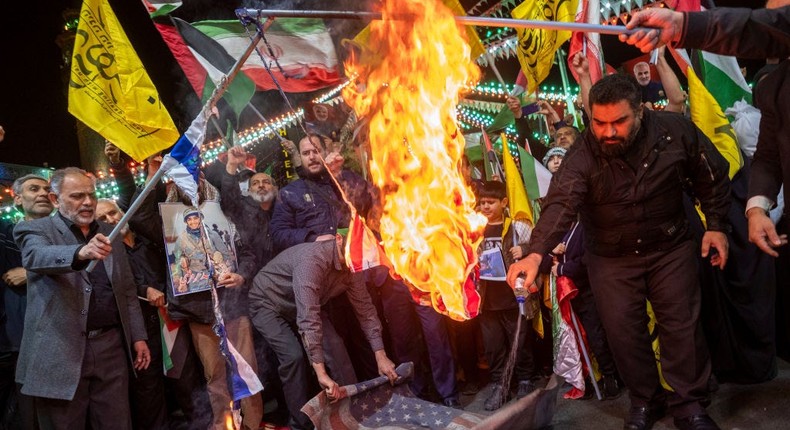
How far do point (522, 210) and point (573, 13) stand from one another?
2.41 m

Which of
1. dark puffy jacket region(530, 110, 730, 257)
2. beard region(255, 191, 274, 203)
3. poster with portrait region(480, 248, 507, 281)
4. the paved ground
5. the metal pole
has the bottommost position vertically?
the paved ground

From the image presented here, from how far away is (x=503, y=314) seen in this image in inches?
209

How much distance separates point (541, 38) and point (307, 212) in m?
3.55

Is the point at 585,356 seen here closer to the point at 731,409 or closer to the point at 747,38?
the point at 731,409

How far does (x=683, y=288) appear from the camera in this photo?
367 cm

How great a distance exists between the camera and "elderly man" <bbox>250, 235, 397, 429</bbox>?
4.29 meters

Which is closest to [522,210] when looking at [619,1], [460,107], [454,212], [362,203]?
[454,212]

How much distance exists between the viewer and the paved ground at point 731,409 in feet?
12.2

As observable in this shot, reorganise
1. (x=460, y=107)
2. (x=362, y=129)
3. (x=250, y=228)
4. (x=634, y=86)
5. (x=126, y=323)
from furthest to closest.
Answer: (x=460, y=107) → (x=362, y=129) → (x=250, y=228) → (x=126, y=323) → (x=634, y=86)

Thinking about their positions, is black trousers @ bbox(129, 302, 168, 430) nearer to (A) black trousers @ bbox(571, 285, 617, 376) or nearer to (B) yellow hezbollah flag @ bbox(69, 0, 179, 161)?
(B) yellow hezbollah flag @ bbox(69, 0, 179, 161)

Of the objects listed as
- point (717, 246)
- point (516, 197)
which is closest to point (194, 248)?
point (516, 197)

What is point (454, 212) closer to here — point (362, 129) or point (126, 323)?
point (362, 129)

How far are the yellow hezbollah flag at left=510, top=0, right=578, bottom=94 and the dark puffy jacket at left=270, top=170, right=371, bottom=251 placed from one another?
9.25 ft

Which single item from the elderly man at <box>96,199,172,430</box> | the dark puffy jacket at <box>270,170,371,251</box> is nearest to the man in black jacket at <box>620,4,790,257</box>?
the dark puffy jacket at <box>270,170,371,251</box>
